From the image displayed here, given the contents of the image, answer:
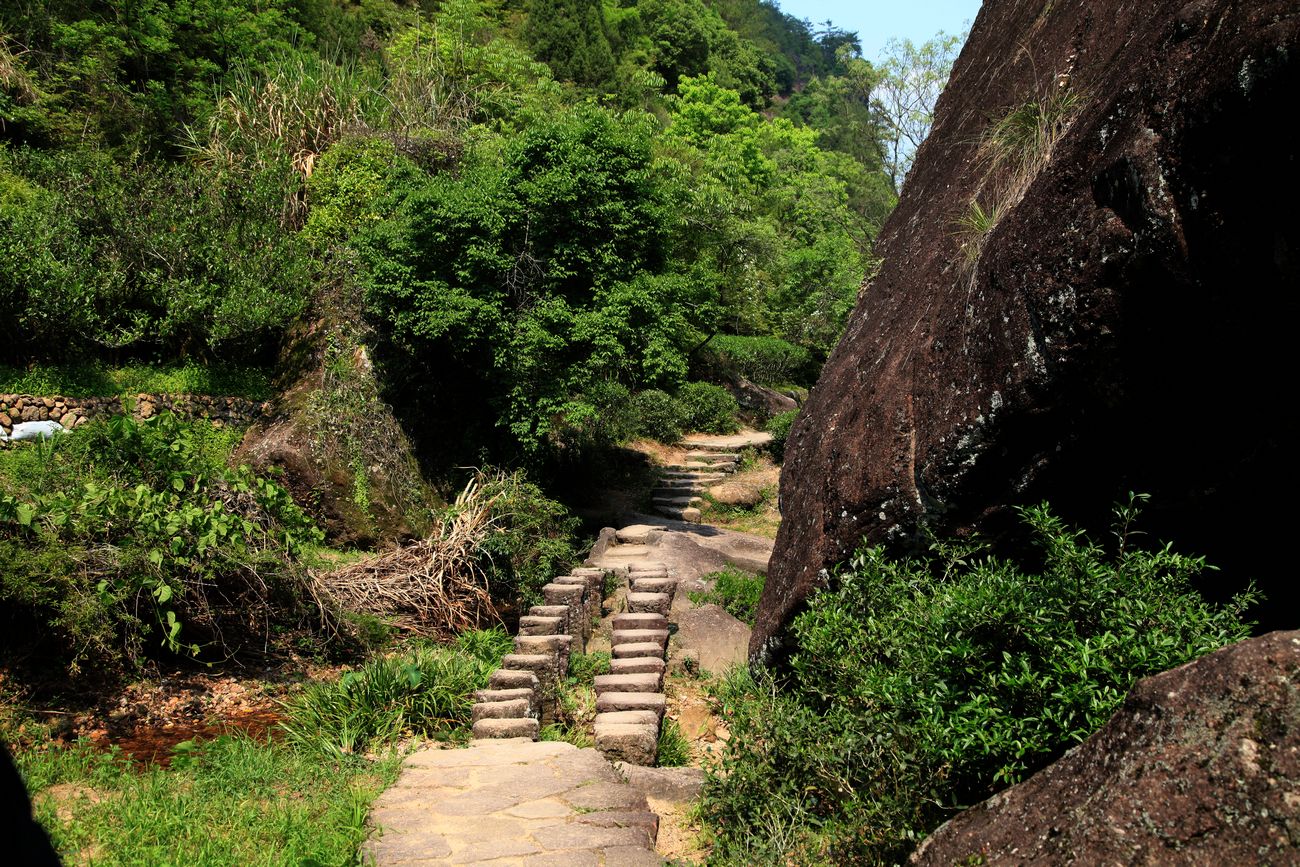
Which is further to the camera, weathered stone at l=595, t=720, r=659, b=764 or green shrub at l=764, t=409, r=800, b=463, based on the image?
green shrub at l=764, t=409, r=800, b=463

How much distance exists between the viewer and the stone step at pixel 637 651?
8.94 metres

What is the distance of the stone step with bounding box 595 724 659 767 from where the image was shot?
7.40m

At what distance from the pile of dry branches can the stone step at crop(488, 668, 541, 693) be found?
3525 millimetres

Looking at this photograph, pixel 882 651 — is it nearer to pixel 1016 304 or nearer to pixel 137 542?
pixel 1016 304

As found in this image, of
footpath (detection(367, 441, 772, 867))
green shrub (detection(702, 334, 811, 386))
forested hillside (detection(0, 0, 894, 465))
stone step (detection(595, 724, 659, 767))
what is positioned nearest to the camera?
footpath (detection(367, 441, 772, 867))

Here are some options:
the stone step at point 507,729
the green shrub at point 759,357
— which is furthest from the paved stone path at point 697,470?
the stone step at point 507,729

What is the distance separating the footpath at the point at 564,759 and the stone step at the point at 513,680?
0.03ft

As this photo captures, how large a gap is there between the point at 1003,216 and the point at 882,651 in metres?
2.64

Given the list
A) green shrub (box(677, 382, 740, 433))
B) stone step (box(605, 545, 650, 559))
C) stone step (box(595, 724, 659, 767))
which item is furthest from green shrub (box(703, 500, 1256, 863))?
green shrub (box(677, 382, 740, 433))

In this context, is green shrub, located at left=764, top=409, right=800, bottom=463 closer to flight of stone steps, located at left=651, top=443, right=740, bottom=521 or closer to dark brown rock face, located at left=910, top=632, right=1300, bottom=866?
flight of stone steps, located at left=651, top=443, right=740, bottom=521

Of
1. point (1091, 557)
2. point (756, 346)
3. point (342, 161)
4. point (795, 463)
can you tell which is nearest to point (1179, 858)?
point (1091, 557)

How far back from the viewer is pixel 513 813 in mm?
6027

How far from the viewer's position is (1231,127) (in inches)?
149

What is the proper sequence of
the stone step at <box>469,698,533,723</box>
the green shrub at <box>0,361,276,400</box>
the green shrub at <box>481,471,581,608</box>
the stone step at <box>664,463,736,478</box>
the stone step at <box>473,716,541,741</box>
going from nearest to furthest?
1. the stone step at <box>473,716,541,741</box>
2. the stone step at <box>469,698,533,723</box>
3. the green shrub at <box>481,471,581,608</box>
4. the green shrub at <box>0,361,276,400</box>
5. the stone step at <box>664,463,736,478</box>
